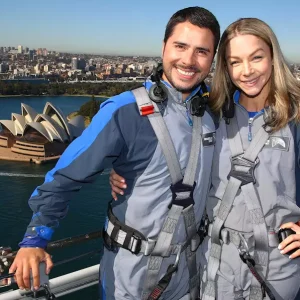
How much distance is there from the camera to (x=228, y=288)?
1.12 metres

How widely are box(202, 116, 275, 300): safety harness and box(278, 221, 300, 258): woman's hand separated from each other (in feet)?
0.14

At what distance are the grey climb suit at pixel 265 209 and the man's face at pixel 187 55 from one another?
0.60ft

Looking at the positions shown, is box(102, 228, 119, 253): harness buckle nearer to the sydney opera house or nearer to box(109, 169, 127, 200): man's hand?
box(109, 169, 127, 200): man's hand

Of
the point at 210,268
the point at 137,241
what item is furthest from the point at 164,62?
the point at 210,268

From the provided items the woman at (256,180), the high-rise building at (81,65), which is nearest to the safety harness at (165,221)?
the woman at (256,180)

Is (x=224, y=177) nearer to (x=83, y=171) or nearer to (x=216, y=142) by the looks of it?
(x=216, y=142)

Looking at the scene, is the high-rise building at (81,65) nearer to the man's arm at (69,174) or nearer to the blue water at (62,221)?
the blue water at (62,221)

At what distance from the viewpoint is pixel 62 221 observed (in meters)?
11.3

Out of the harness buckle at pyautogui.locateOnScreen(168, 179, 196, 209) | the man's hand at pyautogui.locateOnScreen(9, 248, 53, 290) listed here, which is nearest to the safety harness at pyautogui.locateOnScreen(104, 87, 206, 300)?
the harness buckle at pyautogui.locateOnScreen(168, 179, 196, 209)

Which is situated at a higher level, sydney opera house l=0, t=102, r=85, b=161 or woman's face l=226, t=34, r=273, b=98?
woman's face l=226, t=34, r=273, b=98

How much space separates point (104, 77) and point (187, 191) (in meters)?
70.5

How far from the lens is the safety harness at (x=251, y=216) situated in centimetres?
107

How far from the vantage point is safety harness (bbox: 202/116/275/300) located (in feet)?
3.50

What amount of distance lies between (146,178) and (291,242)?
16.6 inches
